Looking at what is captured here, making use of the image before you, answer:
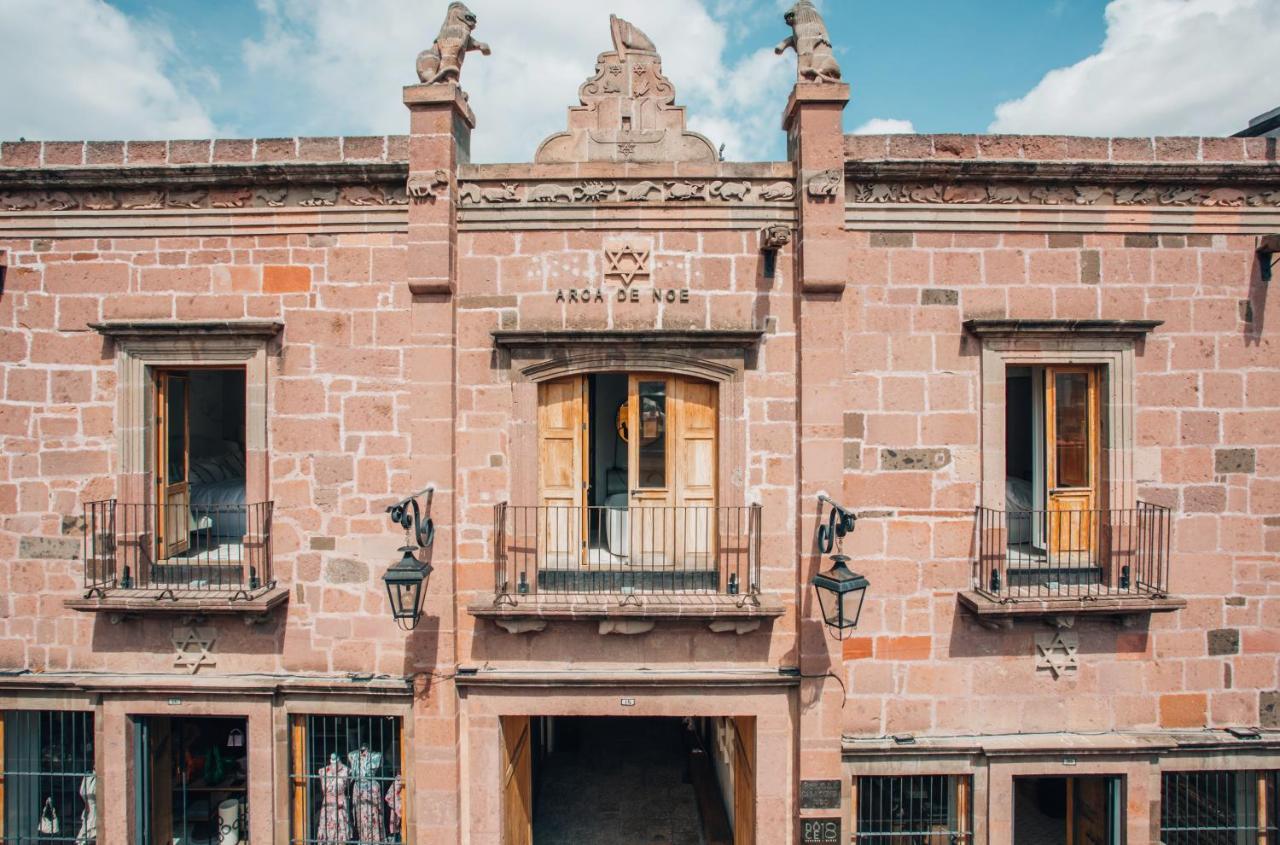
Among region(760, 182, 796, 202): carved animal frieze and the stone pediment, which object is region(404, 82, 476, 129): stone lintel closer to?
the stone pediment

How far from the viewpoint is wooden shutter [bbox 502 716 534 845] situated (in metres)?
5.64

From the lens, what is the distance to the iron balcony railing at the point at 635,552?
5.42 meters

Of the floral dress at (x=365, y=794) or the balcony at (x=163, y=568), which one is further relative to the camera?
the floral dress at (x=365, y=794)

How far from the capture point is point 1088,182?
5.46 meters

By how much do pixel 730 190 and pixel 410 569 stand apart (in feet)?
13.8

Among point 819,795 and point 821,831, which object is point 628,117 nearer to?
point 819,795

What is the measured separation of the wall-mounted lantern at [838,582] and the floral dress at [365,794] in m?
4.25

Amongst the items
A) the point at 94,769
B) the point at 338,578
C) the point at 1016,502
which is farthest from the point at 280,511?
the point at 1016,502

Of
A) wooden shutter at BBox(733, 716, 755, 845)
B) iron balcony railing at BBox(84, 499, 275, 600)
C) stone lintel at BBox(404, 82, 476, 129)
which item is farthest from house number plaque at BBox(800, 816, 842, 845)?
stone lintel at BBox(404, 82, 476, 129)

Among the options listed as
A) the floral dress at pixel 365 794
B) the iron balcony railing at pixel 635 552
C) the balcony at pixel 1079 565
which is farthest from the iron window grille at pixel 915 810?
the floral dress at pixel 365 794

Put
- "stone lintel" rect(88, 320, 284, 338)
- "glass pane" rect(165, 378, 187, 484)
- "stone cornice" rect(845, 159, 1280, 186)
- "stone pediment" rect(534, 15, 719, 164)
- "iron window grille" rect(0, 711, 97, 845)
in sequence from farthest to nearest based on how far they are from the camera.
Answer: "glass pane" rect(165, 378, 187, 484) → "iron window grille" rect(0, 711, 97, 845) → "stone pediment" rect(534, 15, 719, 164) → "stone lintel" rect(88, 320, 284, 338) → "stone cornice" rect(845, 159, 1280, 186)

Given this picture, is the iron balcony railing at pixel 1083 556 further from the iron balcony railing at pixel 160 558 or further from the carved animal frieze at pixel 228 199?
the carved animal frieze at pixel 228 199

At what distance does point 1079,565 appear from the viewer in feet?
Result: 18.1

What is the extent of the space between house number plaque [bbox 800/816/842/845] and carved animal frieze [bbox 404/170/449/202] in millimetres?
6289
